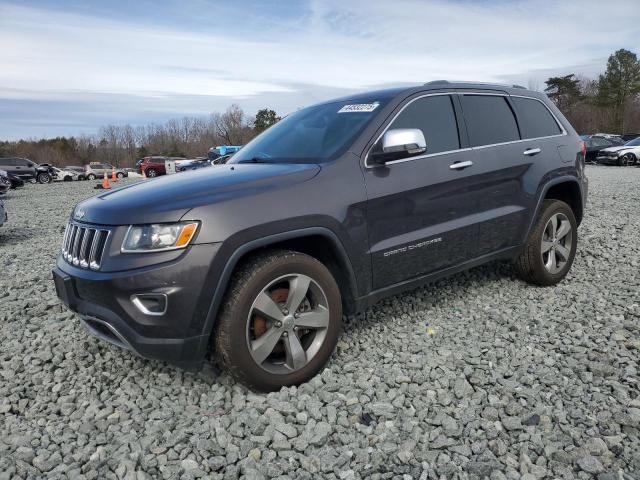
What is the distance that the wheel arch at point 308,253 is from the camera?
9.08 ft

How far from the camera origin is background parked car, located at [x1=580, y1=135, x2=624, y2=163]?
26.9 m

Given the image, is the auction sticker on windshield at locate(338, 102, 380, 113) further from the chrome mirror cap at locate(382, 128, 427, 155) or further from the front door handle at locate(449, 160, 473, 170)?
the front door handle at locate(449, 160, 473, 170)

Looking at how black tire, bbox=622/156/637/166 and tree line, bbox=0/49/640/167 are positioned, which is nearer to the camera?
black tire, bbox=622/156/637/166

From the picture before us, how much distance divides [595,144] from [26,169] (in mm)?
32545

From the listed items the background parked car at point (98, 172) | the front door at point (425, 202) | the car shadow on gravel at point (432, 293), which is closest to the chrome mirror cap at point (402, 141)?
the front door at point (425, 202)

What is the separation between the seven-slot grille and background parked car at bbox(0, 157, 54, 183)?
31058 mm

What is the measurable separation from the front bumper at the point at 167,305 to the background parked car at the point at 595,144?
2831 cm

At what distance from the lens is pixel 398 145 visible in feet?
10.6

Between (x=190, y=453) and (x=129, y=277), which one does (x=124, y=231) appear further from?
(x=190, y=453)

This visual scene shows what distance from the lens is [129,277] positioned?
2.66 meters

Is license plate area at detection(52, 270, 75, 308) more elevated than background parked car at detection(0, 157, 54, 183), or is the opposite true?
background parked car at detection(0, 157, 54, 183)

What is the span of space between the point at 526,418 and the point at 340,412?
98cm

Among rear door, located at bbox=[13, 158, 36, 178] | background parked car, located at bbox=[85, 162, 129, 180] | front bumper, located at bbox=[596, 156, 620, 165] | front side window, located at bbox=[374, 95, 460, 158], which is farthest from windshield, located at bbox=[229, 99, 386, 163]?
background parked car, located at bbox=[85, 162, 129, 180]

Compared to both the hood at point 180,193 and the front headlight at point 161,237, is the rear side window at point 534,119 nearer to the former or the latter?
the hood at point 180,193
